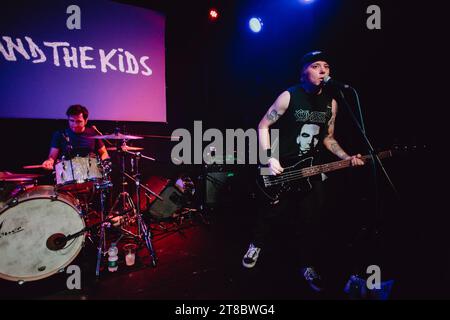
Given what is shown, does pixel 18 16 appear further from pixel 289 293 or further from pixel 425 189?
pixel 425 189

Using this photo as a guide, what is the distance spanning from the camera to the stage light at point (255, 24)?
15.2 ft

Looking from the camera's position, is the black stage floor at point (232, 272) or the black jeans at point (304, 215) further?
the black jeans at point (304, 215)

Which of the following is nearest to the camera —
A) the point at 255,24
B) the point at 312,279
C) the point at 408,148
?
the point at 312,279

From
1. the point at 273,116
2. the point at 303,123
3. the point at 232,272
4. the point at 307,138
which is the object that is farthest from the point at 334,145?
the point at 232,272

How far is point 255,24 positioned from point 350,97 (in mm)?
2164

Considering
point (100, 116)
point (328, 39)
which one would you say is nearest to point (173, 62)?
point (100, 116)

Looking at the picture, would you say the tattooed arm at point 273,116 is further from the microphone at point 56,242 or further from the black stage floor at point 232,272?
the microphone at point 56,242

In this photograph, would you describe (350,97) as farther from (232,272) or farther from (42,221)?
(42,221)

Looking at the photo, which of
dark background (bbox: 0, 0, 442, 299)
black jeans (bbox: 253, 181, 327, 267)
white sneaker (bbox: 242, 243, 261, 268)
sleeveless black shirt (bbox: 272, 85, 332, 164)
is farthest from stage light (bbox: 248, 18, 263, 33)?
white sneaker (bbox: 242, 243, 261, 268)

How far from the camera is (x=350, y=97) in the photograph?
393cm

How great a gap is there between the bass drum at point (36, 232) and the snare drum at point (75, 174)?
4.8 inches

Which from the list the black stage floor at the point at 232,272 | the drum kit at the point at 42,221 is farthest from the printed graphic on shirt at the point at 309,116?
the drum kit at the point at 42,221

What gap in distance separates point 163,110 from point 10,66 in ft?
7.38

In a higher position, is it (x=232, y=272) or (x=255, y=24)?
(x=255, y=24)
